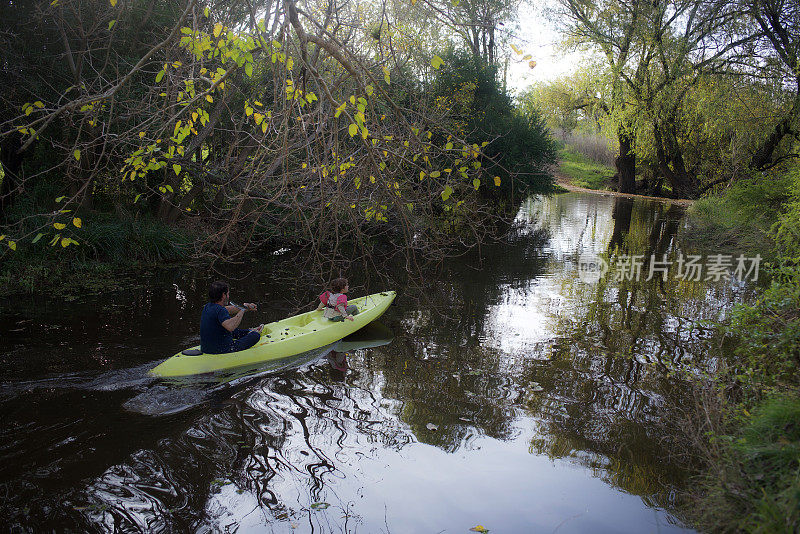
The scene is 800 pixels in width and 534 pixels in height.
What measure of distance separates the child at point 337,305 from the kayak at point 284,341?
0.25ft

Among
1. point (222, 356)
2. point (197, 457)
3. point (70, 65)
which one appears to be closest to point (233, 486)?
point (197, 457)

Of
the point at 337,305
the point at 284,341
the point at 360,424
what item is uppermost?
the point at 337,305

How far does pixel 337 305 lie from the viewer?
7539mm

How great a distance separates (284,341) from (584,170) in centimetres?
3397

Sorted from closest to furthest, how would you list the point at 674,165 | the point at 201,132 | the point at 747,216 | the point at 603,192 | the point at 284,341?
the point at 284,341 < the point at 201,132 < the point at 747,216 < the point at 674,165 < the point at 603,192

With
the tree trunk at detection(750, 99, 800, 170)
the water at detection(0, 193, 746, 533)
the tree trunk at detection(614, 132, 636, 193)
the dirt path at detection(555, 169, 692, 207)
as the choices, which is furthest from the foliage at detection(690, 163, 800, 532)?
the tree trunk at detection(614, 132, 636, 193)

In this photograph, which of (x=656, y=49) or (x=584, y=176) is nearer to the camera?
(x=656, y=49)

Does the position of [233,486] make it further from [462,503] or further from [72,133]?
[72,133]

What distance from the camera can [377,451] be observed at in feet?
15.9

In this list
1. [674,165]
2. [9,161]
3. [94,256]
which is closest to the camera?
[9,161]

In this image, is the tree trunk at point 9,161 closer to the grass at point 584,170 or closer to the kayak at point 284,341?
the kayak at point 284,341

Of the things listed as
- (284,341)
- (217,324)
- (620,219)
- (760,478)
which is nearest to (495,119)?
(620,219)

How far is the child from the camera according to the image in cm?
756

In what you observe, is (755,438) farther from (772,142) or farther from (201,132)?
(772,142)
